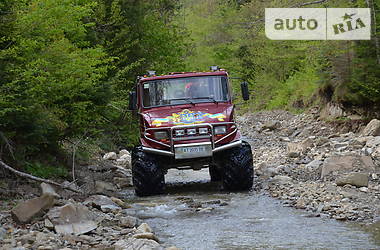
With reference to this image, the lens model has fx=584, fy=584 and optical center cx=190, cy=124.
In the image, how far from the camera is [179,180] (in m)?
14.2

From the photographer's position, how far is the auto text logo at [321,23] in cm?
1891

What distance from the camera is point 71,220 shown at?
738 cm

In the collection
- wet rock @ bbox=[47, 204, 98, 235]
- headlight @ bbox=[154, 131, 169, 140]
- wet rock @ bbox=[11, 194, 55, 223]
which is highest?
headlight @ bbox=[154, 131, 169, 140]

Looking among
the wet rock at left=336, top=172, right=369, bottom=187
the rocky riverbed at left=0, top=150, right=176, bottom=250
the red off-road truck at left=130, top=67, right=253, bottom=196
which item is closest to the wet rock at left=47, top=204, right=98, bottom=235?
the rocky riverbed at left=0, top=150, right=176, bottom=250

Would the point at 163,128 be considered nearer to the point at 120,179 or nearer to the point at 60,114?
the point at 60,114

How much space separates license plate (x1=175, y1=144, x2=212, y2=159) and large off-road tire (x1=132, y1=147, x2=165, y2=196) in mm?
586

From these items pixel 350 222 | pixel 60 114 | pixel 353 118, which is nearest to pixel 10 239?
pixel 350 222

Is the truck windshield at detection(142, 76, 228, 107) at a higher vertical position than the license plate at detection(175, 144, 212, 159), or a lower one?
higher

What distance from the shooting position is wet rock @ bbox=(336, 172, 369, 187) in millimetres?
10039

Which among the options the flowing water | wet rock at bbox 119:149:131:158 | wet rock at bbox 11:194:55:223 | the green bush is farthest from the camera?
wet rock at bbox 119:149:131:158

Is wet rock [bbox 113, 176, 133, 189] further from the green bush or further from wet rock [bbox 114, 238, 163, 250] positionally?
wet rock [bbox 114, 238, 163, 250]

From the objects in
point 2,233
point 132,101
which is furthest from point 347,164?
point 2,233

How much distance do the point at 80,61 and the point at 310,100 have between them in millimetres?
20701

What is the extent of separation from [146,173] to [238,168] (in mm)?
1695
